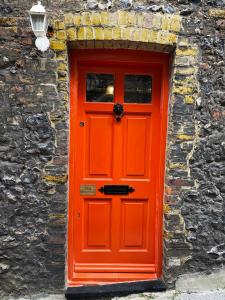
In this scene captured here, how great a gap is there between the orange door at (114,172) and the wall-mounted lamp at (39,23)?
54 centimetres

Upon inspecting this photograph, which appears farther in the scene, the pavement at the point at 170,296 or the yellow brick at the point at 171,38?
the pavement at the point at 170,296

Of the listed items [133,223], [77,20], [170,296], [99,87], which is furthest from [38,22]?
[170,296]

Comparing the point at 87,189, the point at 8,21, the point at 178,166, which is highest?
the point at 8,21

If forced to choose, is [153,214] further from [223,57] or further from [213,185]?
[223,57]

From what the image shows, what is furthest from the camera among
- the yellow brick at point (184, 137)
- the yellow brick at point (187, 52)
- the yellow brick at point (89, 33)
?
the yellow brick at point (184, 137)

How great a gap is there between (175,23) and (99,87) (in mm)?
1099

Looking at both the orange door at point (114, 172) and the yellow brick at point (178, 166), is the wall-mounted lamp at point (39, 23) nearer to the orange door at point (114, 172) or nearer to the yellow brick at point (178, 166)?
the orange door at point (114, 172)

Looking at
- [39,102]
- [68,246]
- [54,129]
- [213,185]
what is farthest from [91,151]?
[213,185]

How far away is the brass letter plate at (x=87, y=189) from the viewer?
4.08 metres

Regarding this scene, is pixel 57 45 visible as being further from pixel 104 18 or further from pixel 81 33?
pixel 104 18

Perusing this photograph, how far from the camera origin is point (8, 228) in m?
3.82

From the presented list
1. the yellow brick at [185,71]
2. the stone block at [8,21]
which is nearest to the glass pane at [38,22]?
the stone block at [8,21]

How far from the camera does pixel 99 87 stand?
4047 millimetres

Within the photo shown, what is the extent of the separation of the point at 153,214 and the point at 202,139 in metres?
1.08
